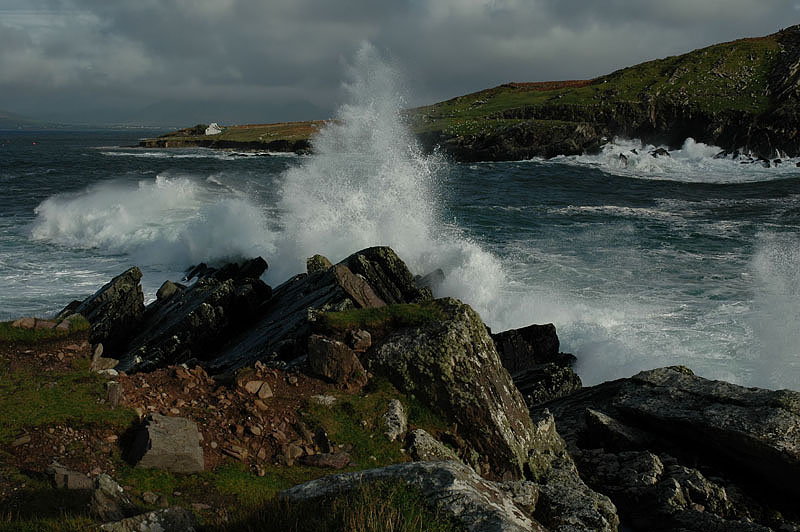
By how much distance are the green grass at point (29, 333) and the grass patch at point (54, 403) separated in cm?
221

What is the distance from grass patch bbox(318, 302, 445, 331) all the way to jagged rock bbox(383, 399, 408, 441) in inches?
64.7

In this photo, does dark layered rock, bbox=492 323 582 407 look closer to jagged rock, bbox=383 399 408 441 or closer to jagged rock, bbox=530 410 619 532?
jagged rock, bbox=530 410 619 532

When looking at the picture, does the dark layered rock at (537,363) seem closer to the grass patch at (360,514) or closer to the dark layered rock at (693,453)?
the dark layered rock at (693,453)

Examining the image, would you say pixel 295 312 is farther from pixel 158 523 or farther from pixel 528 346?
pixel 158 523

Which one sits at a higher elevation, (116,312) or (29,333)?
(29,333)

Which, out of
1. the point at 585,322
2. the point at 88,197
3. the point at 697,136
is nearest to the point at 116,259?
the point at 88,197

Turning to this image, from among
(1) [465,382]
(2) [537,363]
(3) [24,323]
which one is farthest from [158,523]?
(2) [537,363]

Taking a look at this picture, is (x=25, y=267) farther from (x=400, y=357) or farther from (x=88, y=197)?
(x=400, y=357)

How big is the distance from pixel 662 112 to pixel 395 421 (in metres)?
92.7

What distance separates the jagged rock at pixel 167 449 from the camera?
631cm

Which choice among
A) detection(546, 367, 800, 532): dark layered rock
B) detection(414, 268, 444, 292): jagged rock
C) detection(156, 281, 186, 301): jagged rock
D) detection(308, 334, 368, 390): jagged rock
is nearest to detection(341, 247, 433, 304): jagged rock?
detection(414, 268, 444, 292): jagged rock

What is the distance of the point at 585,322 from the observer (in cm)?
1816

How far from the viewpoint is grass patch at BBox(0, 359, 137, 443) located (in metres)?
6.67

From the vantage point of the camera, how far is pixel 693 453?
9.34m
